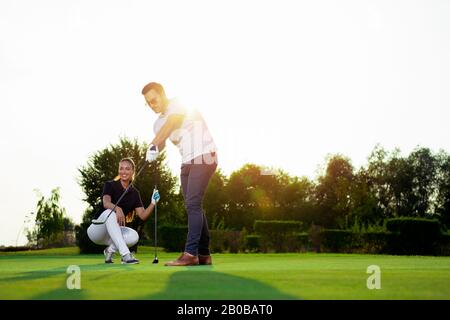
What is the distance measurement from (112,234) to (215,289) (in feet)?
14.3

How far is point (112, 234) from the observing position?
28.6ft

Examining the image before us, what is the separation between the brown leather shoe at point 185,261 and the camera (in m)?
7.58

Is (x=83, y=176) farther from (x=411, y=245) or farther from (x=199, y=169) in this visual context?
(x=199, y=169)

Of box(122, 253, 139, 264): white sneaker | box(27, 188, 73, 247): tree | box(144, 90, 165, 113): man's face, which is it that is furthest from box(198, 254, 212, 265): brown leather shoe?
box(27, 188, 73, 247): tree

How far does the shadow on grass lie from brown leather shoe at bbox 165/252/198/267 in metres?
1.85

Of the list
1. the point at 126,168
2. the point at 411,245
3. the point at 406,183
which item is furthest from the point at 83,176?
the point at 406,183

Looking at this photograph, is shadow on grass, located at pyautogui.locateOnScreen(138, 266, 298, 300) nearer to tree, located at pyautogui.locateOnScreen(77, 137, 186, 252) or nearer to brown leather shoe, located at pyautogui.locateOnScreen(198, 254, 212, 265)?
brown leather shoe, located at pyautogui.locateOnScreen(198, 254, 212, 265)

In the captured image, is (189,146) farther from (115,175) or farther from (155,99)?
(115,175)

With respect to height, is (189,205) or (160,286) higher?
(189,205)

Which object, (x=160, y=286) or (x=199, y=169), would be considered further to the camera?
(x=199, y=169)

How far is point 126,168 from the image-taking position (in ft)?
31.2

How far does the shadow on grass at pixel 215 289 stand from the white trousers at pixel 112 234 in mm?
3058
